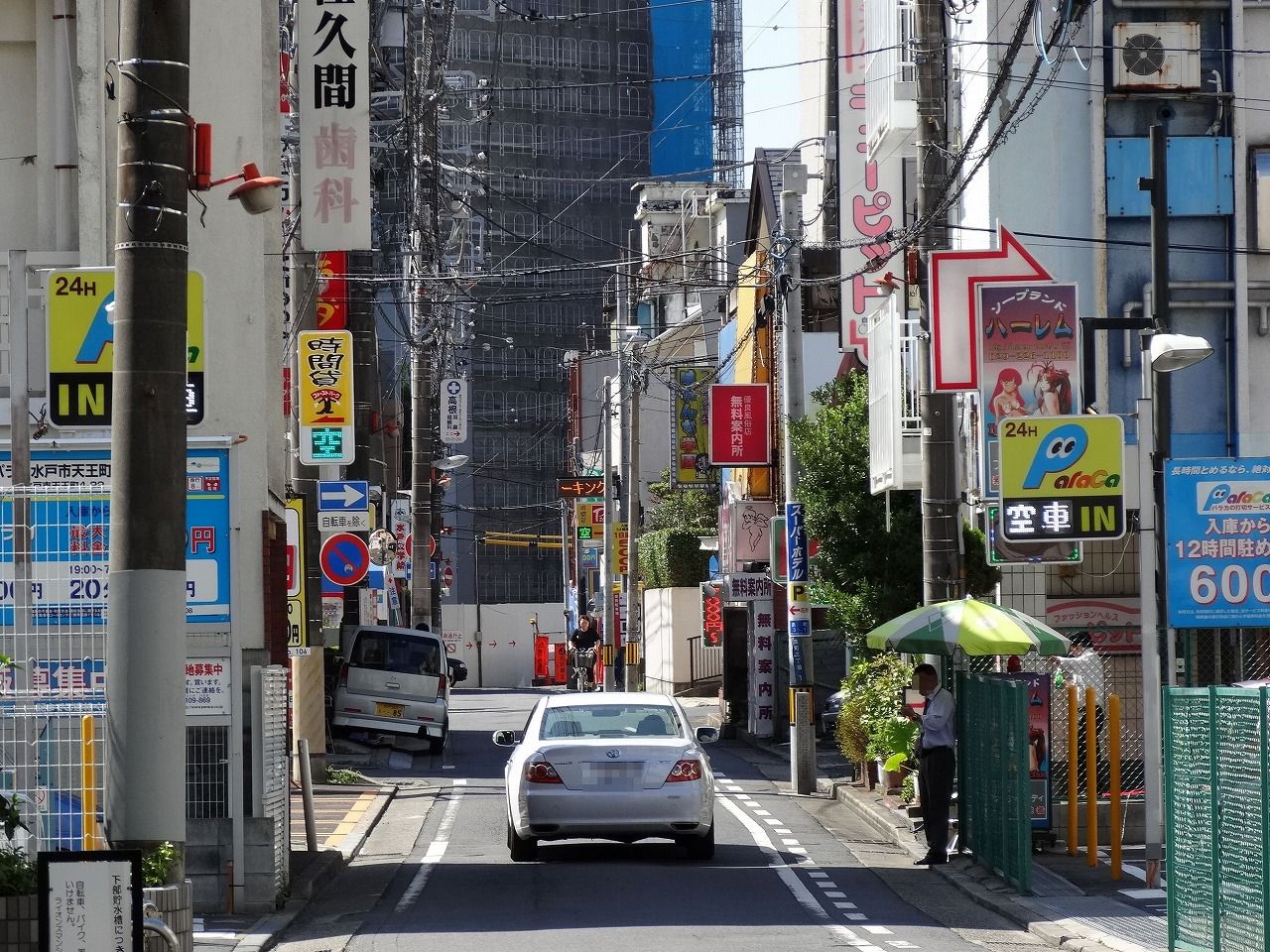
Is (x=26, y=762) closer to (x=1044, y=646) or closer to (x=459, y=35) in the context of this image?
(x=1044, y=646)

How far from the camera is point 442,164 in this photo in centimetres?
3666

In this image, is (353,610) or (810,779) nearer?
(810,779)

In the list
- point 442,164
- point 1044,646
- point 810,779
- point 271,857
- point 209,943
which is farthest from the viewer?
point 442,164

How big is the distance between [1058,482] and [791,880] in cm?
407

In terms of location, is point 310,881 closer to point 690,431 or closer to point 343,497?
point 343,497

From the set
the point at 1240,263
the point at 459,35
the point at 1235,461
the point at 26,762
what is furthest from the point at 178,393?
the point at 459,35

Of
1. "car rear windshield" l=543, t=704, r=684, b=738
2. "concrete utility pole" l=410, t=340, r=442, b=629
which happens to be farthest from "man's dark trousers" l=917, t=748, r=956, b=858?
"concrete utility pole" l=410, t=340, r=442, b=629

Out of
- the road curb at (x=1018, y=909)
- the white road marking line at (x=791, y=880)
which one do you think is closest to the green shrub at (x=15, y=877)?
the white road marking line at (x=791, y=880)

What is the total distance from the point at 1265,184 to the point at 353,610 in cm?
1934

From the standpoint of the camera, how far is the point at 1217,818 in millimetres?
11023

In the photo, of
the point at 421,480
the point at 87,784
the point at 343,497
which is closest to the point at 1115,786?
the point at 87,784

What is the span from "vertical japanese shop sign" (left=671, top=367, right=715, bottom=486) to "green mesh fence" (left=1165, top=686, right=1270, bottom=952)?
3562 cm

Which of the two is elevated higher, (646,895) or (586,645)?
(646,895)

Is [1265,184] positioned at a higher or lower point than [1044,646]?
higher
